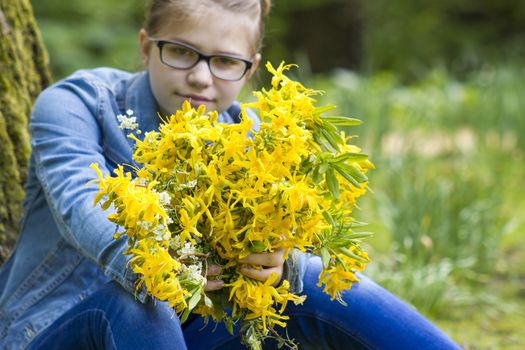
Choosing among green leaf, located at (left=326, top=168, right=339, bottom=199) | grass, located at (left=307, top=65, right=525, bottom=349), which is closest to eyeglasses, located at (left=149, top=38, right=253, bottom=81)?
green leaf, located at (left=326, top=168, right=339, bottom=199)

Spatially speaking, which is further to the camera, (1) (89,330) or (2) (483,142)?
(2) (483,142)

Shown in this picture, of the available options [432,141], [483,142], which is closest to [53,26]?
[432,141]

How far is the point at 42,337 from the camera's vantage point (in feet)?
5.35

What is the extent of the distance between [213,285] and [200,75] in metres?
0.58

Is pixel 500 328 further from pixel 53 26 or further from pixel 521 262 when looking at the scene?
pixel 53 26

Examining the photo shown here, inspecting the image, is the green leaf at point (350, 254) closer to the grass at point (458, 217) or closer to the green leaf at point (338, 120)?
the green leaf at point (338, 120)

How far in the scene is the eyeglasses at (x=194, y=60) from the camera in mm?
1776

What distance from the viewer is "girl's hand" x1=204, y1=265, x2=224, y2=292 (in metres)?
1.35

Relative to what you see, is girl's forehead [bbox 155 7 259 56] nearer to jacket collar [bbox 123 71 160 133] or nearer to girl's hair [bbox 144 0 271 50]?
girl's hair [bbox 144 0 271 50]

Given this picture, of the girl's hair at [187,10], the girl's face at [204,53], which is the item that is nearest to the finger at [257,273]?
the girl's face at [204,53]

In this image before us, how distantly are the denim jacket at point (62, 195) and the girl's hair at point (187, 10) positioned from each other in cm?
15

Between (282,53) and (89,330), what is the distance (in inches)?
426

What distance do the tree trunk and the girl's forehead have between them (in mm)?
625

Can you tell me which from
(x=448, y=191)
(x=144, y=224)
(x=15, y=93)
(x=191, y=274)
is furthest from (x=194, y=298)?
(x=448, y=191)
